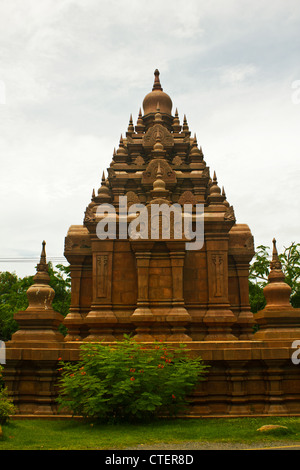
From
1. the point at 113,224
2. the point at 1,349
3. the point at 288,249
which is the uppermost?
the point at 288,249

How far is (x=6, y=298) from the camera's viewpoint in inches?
2157

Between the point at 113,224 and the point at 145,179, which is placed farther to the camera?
the point at 145,179

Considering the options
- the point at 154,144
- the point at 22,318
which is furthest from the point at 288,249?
the point at 22,318

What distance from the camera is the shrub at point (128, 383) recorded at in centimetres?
1063

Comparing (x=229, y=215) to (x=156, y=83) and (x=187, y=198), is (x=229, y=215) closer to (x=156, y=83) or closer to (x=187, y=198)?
(x=187, y=198)

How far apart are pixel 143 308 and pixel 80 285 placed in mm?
3990

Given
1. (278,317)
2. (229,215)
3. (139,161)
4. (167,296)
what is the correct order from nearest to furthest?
(278,317) → (167,296) → (229,215) → (139,161)

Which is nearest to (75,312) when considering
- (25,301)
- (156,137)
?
(156,137)

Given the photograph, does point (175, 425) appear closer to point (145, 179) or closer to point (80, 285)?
point (80, 285)

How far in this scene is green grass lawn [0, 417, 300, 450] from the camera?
920cm

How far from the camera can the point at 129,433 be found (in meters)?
10.0

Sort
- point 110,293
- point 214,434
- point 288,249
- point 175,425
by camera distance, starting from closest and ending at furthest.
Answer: point 214,434 → point 175,425 → point 110,293 → point 288,249

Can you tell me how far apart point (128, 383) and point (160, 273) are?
5826 mm

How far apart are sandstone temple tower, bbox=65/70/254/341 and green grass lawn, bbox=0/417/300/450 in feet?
12.5
